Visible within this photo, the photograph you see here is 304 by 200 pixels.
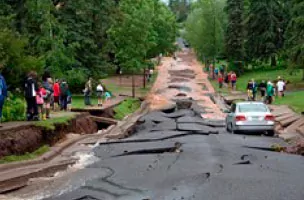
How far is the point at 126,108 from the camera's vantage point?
1425 inches

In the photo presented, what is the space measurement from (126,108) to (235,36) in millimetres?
34850

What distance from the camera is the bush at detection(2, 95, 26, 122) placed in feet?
61.7

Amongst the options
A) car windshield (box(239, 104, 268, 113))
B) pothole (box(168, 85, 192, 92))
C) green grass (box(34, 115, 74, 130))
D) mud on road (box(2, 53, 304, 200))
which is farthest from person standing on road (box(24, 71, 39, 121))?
pothole (box(168, 85, 192, 92))

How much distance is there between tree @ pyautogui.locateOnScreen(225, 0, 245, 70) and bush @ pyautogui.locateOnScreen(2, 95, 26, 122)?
48778mm

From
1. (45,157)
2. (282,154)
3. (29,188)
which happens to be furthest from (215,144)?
(29,188)

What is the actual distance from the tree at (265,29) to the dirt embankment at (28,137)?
4459 centimetres

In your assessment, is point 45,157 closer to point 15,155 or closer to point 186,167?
point 15,155

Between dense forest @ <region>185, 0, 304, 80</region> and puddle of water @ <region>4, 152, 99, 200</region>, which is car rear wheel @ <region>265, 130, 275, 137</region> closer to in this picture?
puddle of water @ <region>4, 152, 99, 200</region>

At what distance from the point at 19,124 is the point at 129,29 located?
31.4 metres

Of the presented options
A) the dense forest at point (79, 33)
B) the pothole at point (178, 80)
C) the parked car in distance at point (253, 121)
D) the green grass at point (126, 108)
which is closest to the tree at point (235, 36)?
the pothole at point (178, 80)

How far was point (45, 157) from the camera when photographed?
16172mm

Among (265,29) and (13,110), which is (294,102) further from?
(265,29)

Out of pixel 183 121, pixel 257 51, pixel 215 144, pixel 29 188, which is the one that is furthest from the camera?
pixel 257 51

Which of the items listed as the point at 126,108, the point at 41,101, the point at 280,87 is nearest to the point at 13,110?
the point at 41,101
